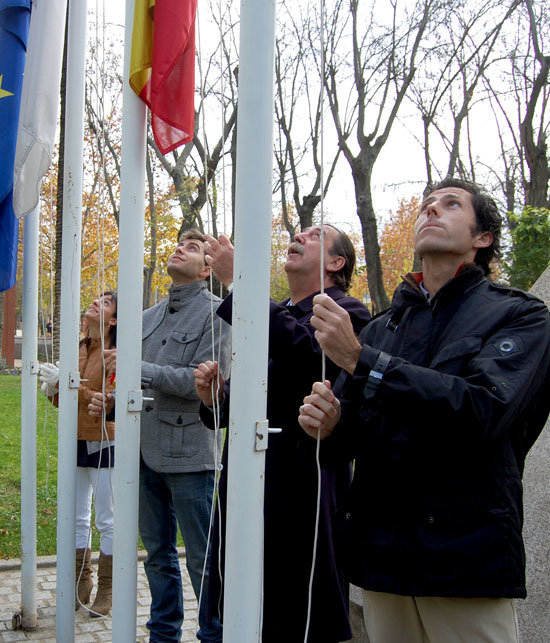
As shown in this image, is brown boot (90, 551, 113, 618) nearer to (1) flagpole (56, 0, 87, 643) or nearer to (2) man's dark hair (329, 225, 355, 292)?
(1) flagpole (56, 0, 87, 643)

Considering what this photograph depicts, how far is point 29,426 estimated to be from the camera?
412 cm

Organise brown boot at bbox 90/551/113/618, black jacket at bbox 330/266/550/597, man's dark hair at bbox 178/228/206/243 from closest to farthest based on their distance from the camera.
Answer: black jacket at bbox 330/266/550/597
man's dark hair at bbox 178/228/206/243
brown boot at bbox 90/551/113/618

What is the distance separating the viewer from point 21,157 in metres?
3.49

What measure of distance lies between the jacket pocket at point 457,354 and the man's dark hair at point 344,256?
133 centimetres

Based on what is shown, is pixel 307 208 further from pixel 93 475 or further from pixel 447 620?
pixel 447 620

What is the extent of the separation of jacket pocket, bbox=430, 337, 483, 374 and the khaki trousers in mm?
627

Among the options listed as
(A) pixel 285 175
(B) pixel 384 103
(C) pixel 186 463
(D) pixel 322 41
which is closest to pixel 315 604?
(C) pixel 186 463

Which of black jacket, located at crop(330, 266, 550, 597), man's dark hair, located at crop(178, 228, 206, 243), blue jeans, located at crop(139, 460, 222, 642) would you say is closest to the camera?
black jacket, located at crop(330, 266, 550, 597)

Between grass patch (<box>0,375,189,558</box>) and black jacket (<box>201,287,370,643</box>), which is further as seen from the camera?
grass patch (<box>0,375,189,558</box>)

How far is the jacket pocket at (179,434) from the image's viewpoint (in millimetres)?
3389

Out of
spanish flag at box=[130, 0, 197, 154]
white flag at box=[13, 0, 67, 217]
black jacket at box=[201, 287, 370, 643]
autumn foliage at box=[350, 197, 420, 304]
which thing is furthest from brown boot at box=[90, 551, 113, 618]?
autumn foliage at box=[350, 197, 420, 304]

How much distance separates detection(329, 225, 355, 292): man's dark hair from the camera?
326 cm

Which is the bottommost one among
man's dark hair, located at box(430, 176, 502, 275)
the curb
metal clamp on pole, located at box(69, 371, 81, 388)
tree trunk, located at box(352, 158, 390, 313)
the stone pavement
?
the stone pavement

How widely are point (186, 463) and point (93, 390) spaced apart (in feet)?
3.93
